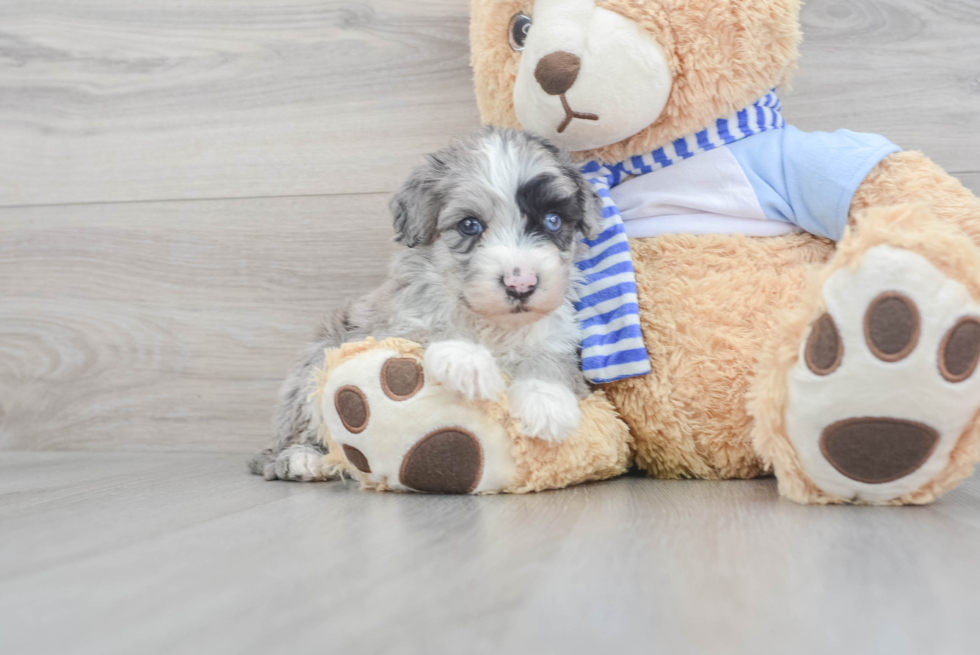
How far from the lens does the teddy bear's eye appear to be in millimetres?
1259

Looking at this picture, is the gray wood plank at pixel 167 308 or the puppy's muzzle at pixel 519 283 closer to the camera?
the puppy's muzzle at pixel 519 283

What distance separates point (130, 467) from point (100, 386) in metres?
0.39

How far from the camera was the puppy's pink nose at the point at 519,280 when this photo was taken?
1042mm

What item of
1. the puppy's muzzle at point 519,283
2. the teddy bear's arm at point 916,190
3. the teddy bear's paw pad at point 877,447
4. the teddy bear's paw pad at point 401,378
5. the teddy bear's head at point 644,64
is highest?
the teddy bear's head at point 644,64

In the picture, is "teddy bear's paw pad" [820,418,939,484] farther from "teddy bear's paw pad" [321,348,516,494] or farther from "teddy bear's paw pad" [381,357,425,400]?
"teddy bear's paw pad" [381,357,425,400]

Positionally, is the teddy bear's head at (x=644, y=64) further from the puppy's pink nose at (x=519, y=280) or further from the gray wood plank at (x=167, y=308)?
the gray wood plank at (x=167, y=308)

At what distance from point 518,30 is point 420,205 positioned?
37 centimetres

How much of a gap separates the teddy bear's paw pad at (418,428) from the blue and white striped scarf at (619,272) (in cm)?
23

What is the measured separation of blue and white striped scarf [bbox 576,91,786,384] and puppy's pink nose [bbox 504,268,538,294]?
207mm

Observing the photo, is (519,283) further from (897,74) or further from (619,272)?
(897,74)

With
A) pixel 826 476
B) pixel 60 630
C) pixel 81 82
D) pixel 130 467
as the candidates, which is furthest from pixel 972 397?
pixel 81 82

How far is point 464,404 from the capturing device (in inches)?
41.8

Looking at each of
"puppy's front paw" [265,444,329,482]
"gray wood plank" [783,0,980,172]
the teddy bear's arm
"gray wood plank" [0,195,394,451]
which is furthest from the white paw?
"gray wood plank" [783,0,980,172]

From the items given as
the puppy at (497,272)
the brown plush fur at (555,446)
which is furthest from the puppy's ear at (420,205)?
the brown plush fur at (555,446)
